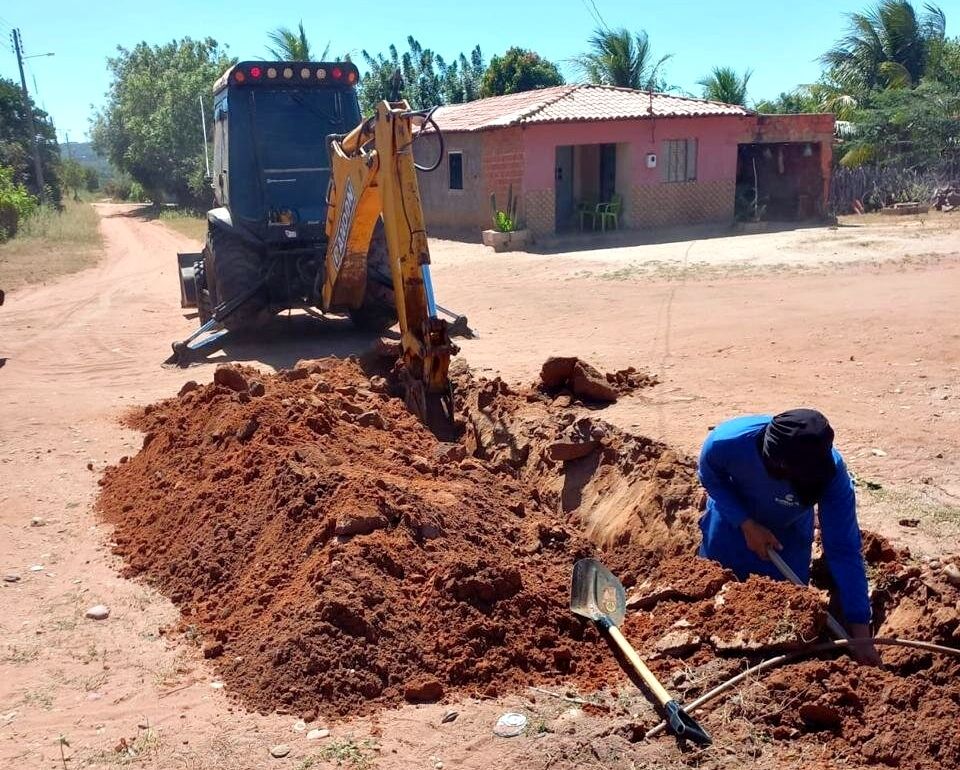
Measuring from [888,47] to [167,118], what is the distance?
28648mm

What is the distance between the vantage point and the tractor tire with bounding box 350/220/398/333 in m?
11.4

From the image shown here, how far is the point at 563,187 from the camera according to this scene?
82.5 ft

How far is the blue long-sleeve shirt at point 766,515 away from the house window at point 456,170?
2114 cm

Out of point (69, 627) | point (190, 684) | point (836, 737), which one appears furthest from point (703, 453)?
point (69, 627)

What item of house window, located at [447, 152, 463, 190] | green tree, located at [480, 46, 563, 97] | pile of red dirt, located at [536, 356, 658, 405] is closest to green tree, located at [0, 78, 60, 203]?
green tree, located at [480, 46, 563, 97]

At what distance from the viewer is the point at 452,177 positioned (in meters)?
25.4

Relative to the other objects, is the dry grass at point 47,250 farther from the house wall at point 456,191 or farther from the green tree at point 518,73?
the green tree at point 518,73

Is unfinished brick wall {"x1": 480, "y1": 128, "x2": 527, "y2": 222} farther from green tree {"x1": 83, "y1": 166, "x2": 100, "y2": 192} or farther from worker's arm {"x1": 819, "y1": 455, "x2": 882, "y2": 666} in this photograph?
green tree {"x1": 83, "y1": 166, "x2": 100, "y2": 192}

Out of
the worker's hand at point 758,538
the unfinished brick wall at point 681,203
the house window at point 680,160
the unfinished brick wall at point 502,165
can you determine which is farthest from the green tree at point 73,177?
the worker's hand at point 758,538

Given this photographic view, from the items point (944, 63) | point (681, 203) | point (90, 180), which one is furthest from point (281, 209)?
point (90, 180)

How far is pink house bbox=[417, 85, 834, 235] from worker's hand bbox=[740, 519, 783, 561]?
18.5 metres

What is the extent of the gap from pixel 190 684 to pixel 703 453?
2468 mm

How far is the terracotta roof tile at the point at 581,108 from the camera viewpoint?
22.3 metres

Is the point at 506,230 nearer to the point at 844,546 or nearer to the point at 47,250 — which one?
the point at 47,250
